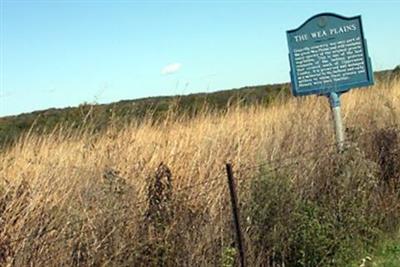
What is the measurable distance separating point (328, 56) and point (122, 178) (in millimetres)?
4261

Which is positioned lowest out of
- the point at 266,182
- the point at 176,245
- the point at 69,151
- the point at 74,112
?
the point at 176,245

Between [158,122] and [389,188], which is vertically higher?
[158,122]

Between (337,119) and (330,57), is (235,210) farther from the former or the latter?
(330,57)

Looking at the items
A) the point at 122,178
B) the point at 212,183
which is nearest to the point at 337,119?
the point at 212,183

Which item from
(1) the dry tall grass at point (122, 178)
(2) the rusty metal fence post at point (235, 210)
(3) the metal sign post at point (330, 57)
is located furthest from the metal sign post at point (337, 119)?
(2) the rusty metal fence post at point (235, 210)

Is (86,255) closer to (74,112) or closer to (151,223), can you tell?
(151,223)

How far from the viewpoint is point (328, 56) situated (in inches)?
388

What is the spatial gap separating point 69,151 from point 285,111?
5.05 metres

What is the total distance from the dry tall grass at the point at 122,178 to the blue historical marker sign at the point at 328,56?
639 mm

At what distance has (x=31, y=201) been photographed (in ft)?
20.0

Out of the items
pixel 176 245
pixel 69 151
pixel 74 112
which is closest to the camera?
pixel 176 245

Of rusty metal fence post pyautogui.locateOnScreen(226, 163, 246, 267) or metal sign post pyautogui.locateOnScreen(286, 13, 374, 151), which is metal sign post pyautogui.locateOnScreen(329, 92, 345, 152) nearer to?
metal sign post pyautogui.locateOnScreen(286, 13, 374, 151)

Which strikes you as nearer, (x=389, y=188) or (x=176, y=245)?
(x=176, y=245)

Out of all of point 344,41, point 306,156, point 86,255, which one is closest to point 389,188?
point 306,156
